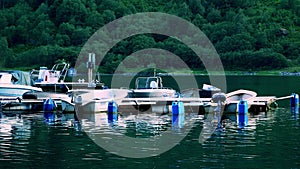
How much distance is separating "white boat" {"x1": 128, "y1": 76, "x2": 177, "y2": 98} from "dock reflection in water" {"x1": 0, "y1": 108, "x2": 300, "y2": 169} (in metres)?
7.50

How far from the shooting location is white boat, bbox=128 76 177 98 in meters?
68.0

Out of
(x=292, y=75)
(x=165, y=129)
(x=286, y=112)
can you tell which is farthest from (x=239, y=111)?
(x=292, y=75)

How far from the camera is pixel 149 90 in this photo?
68312 millimetres

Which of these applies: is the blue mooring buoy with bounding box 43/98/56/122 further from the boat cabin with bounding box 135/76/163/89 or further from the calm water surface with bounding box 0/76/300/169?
the boat cabin with bounding box 135/76/163/89

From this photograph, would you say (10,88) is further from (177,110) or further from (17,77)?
(177,110)

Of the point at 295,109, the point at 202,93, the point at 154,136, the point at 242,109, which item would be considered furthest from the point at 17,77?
the point at 154,136

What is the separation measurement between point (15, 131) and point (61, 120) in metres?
8.76

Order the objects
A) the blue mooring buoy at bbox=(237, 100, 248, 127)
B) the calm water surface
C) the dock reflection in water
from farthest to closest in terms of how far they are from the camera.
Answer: the blue mooring buoy at bbox=(237, 100, 248, 127), the dock reflection in water, the calm water surface

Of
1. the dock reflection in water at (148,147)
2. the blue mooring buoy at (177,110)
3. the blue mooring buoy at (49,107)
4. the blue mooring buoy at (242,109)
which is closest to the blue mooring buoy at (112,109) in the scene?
the dock reflection in water at (148,147)

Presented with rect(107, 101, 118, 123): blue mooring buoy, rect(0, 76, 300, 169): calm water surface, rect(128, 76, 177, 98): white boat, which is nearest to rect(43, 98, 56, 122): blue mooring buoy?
rect(107, 101, 118, 123): blue mooring buoy

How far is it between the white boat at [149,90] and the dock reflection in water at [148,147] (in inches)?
295

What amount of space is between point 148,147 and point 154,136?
4.96m

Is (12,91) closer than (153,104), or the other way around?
(153,104)

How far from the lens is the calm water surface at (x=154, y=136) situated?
36.9 metres
